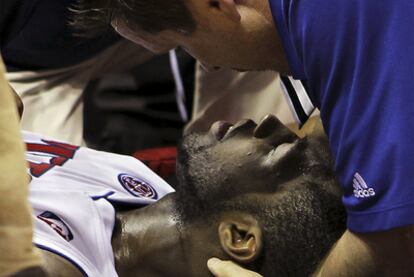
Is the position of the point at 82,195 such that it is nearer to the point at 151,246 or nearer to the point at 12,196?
the point at 151,246

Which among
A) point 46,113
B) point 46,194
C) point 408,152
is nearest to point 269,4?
point 408,152

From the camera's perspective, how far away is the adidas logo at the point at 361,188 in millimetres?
872

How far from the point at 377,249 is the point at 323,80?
0.57 feet

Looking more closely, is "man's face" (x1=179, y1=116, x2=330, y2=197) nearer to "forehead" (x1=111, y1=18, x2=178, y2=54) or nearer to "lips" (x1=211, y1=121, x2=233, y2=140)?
"lips" (x1=211, y1=121, x2=233, y2=140)

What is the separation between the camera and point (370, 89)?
860 millimetres

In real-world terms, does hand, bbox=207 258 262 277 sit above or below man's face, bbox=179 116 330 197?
below

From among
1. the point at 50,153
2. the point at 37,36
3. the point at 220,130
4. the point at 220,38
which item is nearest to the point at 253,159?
the point at 220,130

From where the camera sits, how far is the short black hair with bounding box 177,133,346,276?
106 cm

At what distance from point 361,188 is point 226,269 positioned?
0.73 ft

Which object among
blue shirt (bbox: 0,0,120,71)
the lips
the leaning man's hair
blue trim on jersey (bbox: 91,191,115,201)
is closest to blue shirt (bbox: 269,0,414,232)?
the leaning man's hair

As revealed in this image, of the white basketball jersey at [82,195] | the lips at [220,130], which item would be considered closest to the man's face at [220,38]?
the lips at [220,130]

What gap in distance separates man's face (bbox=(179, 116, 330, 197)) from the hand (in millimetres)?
89

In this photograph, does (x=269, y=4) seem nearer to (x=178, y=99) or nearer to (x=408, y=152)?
(x=408, y=152)

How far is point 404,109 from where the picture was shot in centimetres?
85
